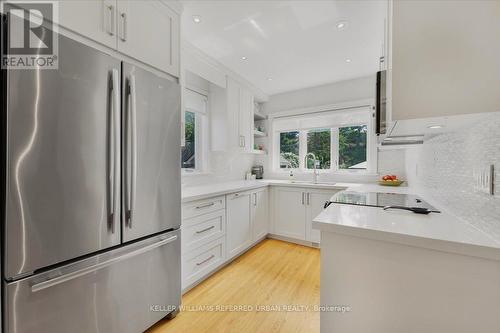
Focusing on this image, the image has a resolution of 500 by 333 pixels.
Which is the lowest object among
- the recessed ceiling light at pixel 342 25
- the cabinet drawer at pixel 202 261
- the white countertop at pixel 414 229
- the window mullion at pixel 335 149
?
the cabinet drawer at pixel 202 261

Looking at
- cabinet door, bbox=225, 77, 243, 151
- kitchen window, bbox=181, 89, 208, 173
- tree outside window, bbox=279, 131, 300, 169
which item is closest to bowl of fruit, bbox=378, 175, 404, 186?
tree outside window, bbox=279, 131, 300, 169

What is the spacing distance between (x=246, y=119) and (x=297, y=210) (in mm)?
1566

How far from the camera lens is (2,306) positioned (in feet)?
2.94

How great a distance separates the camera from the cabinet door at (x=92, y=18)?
1.09 m

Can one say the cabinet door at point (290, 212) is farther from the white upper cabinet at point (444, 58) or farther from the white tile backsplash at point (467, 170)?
the white upper cabinet at point (444, 58)

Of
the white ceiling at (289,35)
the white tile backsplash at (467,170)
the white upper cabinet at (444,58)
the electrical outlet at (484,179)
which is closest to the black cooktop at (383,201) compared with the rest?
the white tile backsplash at (467,170)

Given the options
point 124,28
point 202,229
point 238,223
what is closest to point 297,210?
point 238,223

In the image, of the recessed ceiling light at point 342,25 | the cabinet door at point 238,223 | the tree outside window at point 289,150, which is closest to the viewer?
the recessed ceiling light at point 342,25

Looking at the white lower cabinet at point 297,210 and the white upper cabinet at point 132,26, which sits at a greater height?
the white upper cabinet at point 132,26

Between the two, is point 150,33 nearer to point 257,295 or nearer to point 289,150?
point 257,295

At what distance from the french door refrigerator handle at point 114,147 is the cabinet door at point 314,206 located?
2406 mm

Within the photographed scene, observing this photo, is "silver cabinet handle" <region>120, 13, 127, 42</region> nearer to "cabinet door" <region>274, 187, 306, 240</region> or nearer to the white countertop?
the white countertop

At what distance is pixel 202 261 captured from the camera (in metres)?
2.11

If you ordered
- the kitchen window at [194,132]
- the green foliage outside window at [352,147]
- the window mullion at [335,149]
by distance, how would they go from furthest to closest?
the window mullion at [335,149], the green foliage outside window at [352,147], the kitchen window at [194,132]
